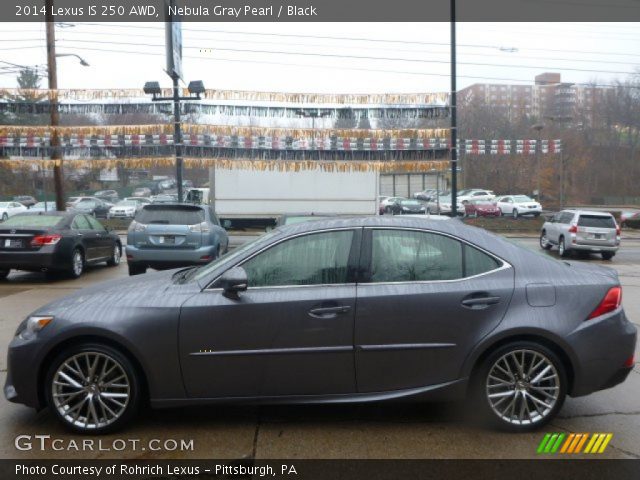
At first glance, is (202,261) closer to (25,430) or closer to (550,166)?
(25,430)

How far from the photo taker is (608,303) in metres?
4.27

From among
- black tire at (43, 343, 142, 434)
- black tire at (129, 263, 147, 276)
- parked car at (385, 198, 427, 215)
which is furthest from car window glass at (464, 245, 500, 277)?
parked car at (385, 198, 427, 215)

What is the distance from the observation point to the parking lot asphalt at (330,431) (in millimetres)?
3879

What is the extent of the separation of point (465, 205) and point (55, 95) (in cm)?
2741

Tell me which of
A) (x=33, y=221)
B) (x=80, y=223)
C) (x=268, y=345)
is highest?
(x=33, y=221)

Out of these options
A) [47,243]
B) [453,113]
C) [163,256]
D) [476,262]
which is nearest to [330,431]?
[476,262]

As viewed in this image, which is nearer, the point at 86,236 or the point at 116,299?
the point at 116,299

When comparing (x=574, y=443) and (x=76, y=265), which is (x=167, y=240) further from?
(x=574, y=443)

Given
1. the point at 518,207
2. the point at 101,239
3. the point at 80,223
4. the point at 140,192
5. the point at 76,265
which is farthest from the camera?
the point at 140,192

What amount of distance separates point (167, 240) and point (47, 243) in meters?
2.33

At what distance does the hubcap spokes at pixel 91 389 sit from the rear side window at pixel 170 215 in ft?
23.7

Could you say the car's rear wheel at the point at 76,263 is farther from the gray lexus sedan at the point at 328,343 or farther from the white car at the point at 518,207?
the white car at the point at 518,207

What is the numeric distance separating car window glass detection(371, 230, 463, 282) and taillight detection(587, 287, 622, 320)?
1000mm

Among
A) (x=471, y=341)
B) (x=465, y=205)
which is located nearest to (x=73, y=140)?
(x=471, y=341)
